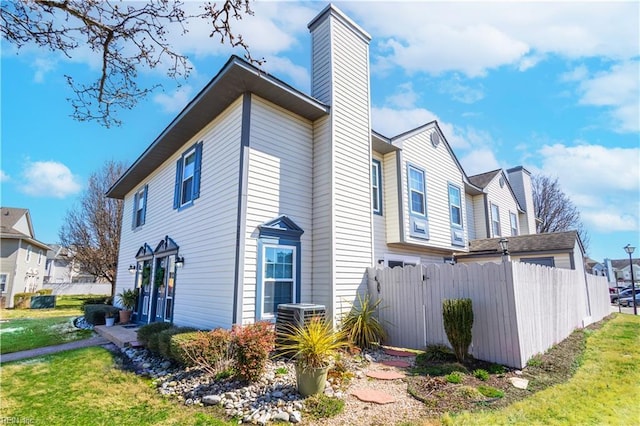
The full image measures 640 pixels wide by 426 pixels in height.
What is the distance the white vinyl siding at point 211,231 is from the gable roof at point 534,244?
455 inches

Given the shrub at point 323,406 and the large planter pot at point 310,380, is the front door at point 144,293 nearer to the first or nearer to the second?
the large planter pot at point 310,380

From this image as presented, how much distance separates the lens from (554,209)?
29641 mm

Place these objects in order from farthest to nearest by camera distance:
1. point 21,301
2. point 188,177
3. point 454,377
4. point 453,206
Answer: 1. point 21,301
2. point 453,206
3. point 188,177
4. point 454,377

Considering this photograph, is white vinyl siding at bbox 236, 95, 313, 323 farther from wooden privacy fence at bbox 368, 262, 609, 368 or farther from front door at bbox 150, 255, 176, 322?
front door at bbox 150, 255, 176, 322

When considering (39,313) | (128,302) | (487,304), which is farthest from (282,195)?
(39,313)

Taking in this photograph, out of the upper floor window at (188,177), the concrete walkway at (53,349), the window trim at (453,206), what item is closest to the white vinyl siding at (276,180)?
the upper floor window at (188,177)

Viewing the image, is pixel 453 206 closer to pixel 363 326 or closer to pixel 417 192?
pixel 417 192

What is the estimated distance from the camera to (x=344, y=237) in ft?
27.3

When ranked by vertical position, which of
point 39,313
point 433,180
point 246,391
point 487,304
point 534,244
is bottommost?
point 39,313

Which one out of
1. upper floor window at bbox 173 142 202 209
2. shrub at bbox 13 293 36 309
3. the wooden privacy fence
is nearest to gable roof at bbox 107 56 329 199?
upper floor window at bbox 173 142 202 209

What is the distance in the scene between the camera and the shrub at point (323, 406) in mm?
4254

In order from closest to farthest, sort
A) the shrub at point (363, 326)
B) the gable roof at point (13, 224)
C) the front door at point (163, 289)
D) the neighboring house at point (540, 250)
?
the shrub at point (363, 326), the front door at point (163, 289), the neighboring house at point (540, 250), the gable roof at point (13, 224)

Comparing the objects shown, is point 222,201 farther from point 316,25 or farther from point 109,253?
point 109,253

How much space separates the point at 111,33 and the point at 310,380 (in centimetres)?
524
